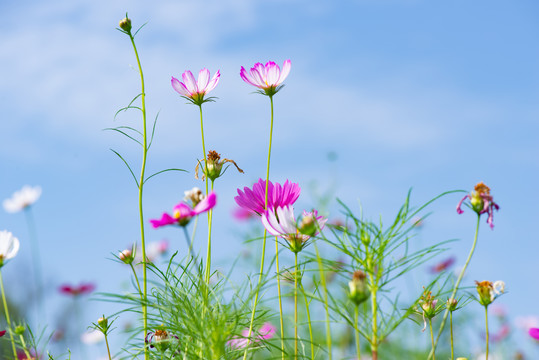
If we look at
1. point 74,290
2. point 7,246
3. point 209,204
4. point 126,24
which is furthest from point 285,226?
point 74,290

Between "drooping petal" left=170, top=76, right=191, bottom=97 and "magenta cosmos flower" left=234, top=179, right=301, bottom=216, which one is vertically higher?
"drooping petal" left=170, top=76, right=191, bottom=97

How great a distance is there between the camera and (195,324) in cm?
93

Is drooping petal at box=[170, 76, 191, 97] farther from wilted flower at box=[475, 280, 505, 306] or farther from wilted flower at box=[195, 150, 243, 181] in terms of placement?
wilted flower at box=[475, 280, 505, 306]

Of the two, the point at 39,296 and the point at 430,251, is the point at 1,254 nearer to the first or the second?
the point at 39,296

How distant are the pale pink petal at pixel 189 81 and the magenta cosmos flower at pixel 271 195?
245mm

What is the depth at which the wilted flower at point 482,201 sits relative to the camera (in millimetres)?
891

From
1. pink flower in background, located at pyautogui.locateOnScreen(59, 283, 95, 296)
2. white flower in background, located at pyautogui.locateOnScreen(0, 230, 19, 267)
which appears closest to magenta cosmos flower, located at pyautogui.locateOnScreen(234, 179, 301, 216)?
white flower in background, located at pyautogui.locateOnScreen(0, 230, 19, 267)

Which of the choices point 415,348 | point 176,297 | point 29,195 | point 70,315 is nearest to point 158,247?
point 29,195

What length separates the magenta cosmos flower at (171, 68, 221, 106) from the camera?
3.65 feet

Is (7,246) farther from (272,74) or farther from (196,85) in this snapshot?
(272,74)

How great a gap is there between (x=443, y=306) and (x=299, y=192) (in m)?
0.35

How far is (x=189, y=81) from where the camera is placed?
3.66 ft

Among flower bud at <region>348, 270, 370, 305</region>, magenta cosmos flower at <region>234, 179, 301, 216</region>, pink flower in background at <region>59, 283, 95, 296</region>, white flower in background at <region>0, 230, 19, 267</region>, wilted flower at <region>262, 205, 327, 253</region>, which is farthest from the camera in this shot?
pink flower in background at <region>59, 283, 95, 296</region>

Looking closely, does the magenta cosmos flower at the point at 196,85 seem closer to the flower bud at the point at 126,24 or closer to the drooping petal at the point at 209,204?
the flower bud at the point at 126,24
